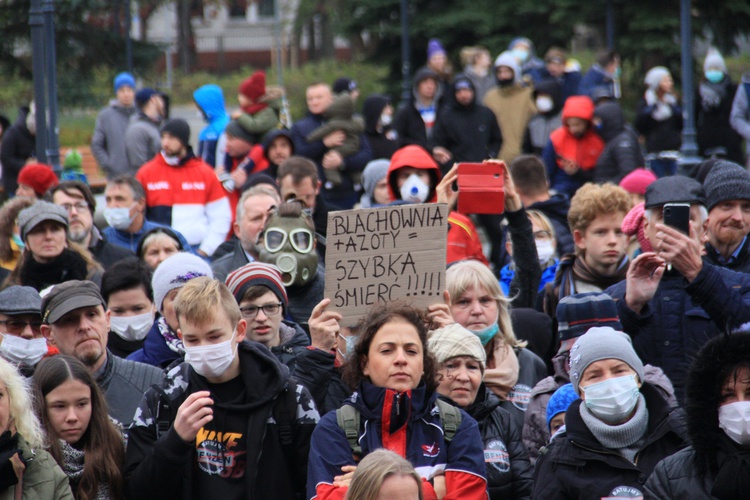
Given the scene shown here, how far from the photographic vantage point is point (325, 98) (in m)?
12.4

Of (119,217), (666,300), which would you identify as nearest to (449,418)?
(666,300)

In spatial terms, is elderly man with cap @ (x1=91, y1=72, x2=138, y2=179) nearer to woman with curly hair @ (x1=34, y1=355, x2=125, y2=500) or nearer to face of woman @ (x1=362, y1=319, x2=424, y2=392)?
woman with curly hair @ (x1=34, y1=355, x2=125, y2=500)

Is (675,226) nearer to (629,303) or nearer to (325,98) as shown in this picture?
(629,303)

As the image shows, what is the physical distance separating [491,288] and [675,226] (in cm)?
108

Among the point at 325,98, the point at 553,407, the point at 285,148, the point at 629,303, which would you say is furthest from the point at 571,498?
the point at 325,98

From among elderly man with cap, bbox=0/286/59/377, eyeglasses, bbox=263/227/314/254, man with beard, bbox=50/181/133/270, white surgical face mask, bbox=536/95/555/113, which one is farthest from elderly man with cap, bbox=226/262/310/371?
white surgical face mask, bbox=536/95/555/113

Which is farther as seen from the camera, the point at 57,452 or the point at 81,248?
the point at 81,248

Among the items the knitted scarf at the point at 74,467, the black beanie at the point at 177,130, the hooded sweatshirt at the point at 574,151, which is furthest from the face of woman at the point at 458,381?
the hooded sweatshirt at the point at 574,151

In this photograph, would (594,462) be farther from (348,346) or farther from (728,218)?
(728,218)

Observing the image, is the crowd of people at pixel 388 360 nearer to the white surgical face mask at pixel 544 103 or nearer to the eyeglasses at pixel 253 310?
the eyeglasses at pixel 253 310

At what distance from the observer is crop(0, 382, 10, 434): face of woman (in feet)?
15.7

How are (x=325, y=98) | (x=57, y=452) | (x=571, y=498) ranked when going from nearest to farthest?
(x=571, y=498) → (x=57, y=452) → (x=325, y=98)

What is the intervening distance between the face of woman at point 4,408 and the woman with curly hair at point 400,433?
1252 millimetres

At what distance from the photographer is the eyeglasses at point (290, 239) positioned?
7.03 metres
